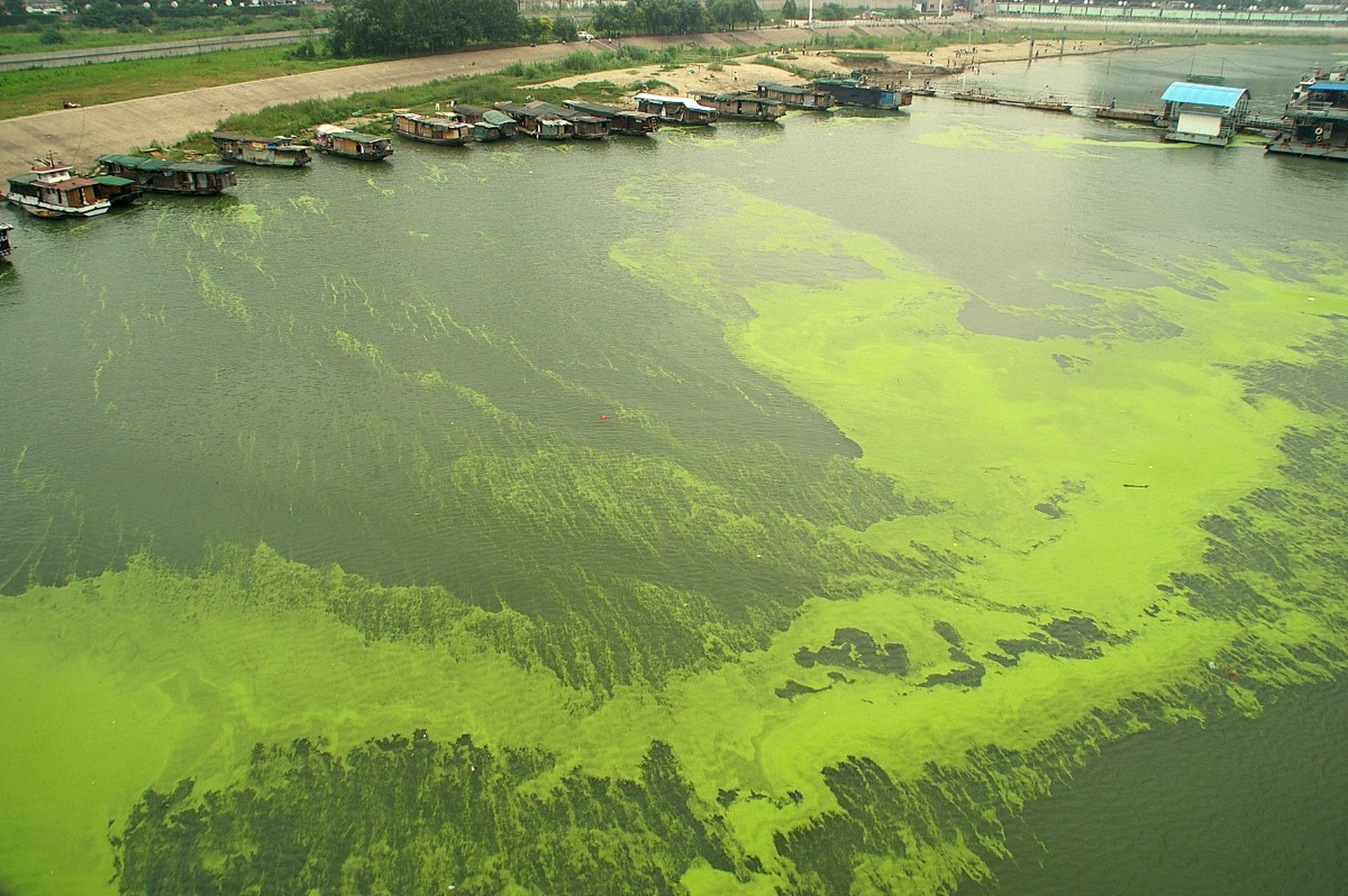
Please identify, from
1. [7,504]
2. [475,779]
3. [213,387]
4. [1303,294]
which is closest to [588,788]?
[475,779]

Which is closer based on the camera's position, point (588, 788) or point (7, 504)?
point (588, 788)

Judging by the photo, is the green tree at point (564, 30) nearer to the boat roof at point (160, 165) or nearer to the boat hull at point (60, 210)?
the boat roof at point (160, 165)

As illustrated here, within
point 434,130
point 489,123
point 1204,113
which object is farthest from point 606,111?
point 1204,113

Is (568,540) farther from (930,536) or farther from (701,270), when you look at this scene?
(701,270)

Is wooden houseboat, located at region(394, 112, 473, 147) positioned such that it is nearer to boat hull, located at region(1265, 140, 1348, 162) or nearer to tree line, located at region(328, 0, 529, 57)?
tree line, located at region(328, 0, 529, 57)

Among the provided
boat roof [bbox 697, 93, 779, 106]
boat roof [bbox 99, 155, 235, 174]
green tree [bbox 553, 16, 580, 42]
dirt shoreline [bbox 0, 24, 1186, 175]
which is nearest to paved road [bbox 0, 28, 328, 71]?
dirt shoreline [bbox 0, 24, 1186, 175]

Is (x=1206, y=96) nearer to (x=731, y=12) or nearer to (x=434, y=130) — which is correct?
(x=434, y=130)
